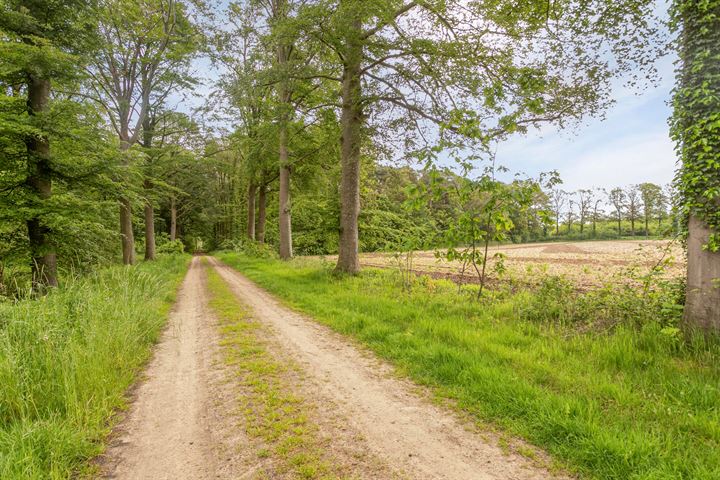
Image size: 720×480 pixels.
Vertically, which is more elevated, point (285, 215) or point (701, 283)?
point (285, 215)

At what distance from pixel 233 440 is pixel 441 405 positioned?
205cm

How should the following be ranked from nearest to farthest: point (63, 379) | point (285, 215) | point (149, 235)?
point (63, 379)
point (285, 215)
point (149, 235)

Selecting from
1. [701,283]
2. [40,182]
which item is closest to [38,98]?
[40,182]

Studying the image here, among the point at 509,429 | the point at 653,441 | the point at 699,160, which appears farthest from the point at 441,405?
the point at 699,160

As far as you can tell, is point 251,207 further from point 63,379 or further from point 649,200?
point 649,200

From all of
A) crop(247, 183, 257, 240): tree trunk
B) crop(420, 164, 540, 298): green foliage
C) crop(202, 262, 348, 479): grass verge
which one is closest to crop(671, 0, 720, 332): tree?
crop(420, 164, 540, 298): green foliage

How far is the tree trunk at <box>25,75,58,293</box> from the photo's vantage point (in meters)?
7.97

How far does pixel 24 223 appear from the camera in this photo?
8203 millimetres

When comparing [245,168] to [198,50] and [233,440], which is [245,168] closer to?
[198,50]

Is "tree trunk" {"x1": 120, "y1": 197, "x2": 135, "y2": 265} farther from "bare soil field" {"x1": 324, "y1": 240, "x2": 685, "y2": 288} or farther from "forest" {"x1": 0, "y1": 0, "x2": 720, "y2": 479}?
"bare soil field" {"x1": 324, "y1": 240, "x2": 685, "y2": 288}

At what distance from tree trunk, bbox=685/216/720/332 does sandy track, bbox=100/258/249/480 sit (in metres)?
5.62

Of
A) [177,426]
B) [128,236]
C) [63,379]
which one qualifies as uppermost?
[128,236]

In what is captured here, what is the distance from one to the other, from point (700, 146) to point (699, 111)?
17.6 inches

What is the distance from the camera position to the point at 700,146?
13.4 ft
